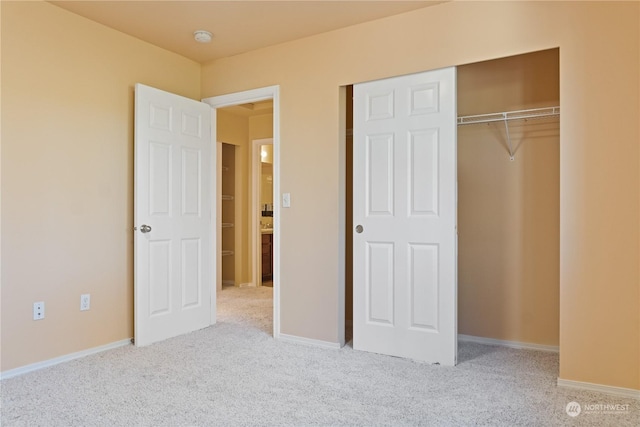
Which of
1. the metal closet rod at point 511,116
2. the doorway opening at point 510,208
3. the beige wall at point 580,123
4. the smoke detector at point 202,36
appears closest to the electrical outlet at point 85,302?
the beige wall at point 580,123

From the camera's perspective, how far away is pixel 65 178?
2.94 m

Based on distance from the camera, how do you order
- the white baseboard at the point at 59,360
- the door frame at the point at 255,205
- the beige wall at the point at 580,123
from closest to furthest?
the beige wall at the point at 580,123 < the white baseboard at the point at 59,360 < the door frame at the point at 255,205

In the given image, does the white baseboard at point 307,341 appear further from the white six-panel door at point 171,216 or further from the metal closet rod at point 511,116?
the metal closet rod at point 511,116

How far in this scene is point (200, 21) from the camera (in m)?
3.09

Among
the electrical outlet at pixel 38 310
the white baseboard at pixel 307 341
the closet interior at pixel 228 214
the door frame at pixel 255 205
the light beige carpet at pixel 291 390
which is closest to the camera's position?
the light beige carpet at pixel 291 390

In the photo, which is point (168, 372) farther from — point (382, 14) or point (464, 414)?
point (382, 14)

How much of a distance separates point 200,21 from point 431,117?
1787 mm

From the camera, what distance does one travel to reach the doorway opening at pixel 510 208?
10.3ft

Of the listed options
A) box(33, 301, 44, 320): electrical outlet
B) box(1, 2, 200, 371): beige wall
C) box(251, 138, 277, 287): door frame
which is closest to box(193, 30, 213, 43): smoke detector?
box(1, 2, 200, 371): beige wall

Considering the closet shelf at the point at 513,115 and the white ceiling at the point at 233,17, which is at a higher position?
the white ceiling at the point at 233,17

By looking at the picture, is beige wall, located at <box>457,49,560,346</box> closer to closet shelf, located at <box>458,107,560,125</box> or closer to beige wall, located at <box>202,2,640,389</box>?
closet shelf, located at <box>458,107,560,125</box>

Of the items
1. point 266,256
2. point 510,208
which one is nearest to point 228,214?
point 266,256

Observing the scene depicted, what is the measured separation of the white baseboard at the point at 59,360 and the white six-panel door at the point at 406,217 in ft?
6.00

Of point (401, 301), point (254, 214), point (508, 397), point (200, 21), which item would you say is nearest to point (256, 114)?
point (254, 214)
